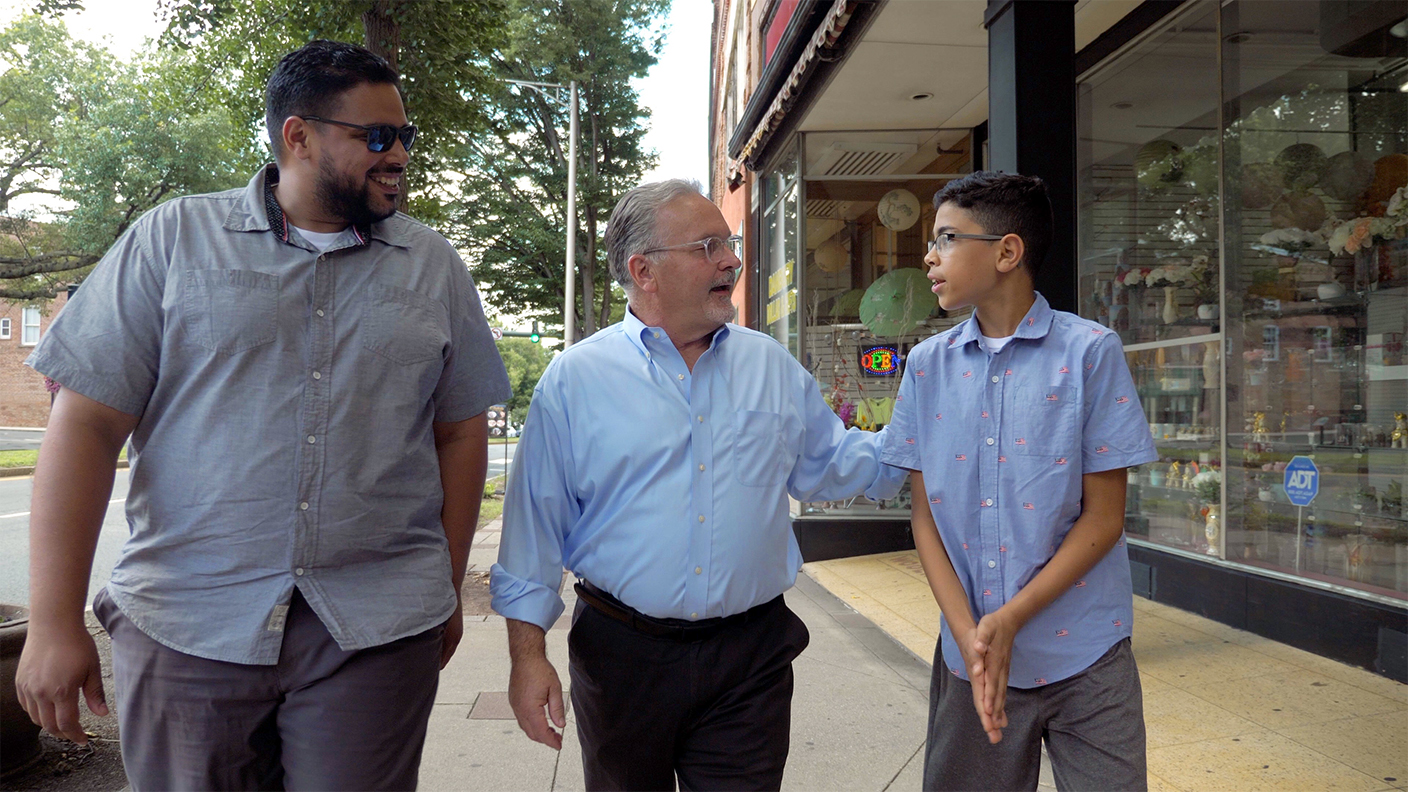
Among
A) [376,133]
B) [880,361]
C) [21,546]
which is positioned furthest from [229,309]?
[21,546]

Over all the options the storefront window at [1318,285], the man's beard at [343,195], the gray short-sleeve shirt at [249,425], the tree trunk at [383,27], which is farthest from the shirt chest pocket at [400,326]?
the tree trunk at [383,27]

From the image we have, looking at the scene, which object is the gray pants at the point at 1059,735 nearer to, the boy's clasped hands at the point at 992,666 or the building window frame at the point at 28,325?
the boy's clasped hands at the point at 992,666

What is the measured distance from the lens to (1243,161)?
6.12 m

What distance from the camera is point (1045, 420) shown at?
80.8 inches

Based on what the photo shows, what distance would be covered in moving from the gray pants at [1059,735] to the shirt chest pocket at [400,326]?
1.35 metres

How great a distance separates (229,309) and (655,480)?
0.95 meters

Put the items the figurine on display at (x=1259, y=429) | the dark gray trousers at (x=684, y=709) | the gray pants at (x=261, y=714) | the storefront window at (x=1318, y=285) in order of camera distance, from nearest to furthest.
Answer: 1. the gray pants at (x=261, y=714)
2. the dark gray trousers at (x=684, y=709)
3. the storefront window at (x=1318, y=285)
4. the figurine on display at (x=1259, y=429)

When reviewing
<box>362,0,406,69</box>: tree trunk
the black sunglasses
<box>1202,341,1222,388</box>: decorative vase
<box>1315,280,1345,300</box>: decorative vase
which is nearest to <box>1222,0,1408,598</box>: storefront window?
<box>1315,280,1345,300</box>: decorative vase

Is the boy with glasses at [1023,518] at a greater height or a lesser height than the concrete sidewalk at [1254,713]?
greater

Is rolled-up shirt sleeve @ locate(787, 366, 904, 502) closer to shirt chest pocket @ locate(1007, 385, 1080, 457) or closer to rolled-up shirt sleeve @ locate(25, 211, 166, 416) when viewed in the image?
shirt chest pocket @ locate(1007, 385, 1080, 457)

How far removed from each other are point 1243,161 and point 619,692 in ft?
18.8

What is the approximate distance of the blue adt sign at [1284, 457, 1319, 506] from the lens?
562cm

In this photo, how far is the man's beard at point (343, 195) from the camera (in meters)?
2.00

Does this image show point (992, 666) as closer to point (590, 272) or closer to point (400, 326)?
point (400, 326)
